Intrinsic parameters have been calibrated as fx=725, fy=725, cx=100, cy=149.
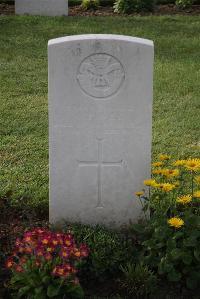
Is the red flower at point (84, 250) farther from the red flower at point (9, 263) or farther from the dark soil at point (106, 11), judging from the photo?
the dark soil at point (106, 11)

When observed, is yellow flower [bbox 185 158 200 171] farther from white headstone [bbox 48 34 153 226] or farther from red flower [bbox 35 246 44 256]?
red flower [bbox 35 246 44 256]

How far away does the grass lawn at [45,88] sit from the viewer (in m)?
6.05

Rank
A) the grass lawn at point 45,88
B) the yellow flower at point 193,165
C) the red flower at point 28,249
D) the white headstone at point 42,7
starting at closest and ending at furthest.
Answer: the red flower at point 28,249
the yellow flower at point 193,165
the grass lawn at point 45,88
the white headstone at point 42,7

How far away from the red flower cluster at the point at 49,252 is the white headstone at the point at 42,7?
8152 millimetres

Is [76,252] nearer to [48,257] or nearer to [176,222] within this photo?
[48,257]

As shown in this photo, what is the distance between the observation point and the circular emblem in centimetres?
452

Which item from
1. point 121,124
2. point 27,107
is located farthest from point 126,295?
point 27,107

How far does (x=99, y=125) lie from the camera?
4.62m

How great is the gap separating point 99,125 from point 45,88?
3.65 meters

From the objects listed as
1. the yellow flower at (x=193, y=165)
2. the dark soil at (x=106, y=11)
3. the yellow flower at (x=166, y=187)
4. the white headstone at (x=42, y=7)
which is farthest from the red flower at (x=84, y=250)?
the dark soil at (x=106, y=11)

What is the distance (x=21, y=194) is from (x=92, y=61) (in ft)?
4.39

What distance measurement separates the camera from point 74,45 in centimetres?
448

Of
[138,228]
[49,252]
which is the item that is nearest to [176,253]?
[138,228]

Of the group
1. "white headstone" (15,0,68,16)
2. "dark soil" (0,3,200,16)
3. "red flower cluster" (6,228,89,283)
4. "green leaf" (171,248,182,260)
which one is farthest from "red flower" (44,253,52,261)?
→ "dark soil" (0,3,200,16)
